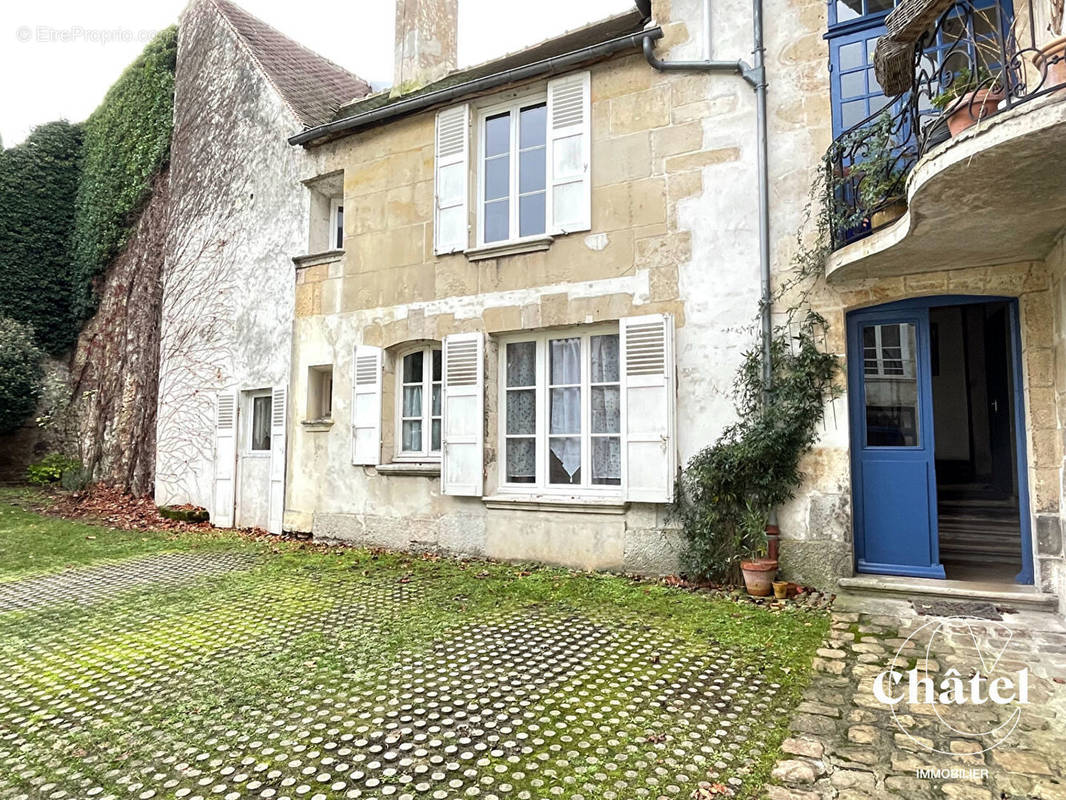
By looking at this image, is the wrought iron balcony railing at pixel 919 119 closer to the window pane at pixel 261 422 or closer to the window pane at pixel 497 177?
the window pane at pixel 497 177

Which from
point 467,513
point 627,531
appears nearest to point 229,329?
point 467,513

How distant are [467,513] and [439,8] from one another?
6.27 metres

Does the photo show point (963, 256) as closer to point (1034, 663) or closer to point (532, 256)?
point (1034, 663)

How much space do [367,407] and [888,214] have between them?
5270mm

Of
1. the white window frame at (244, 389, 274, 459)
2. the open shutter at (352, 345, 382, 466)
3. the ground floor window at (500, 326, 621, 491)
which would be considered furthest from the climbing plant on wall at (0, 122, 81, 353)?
the ground floor window at (500, 326, 621, 491)

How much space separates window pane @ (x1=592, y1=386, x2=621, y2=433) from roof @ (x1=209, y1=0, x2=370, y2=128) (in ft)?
17.7

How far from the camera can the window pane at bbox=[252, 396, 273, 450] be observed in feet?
27.7

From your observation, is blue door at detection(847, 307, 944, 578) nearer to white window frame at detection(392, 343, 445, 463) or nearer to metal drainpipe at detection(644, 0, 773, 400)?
metal drainpipe at detection(644, 0, 773, 400)

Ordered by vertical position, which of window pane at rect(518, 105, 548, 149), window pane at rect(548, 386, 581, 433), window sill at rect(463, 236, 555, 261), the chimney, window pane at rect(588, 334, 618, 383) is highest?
the chimney

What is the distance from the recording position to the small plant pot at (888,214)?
15.3 feet

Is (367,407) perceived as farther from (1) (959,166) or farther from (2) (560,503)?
(1) (959,166)

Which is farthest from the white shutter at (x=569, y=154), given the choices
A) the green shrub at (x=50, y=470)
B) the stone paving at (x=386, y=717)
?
the green shrub at (x=50, y=470)

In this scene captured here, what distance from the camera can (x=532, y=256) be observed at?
6238 mm

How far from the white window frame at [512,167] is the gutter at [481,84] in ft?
0.71
